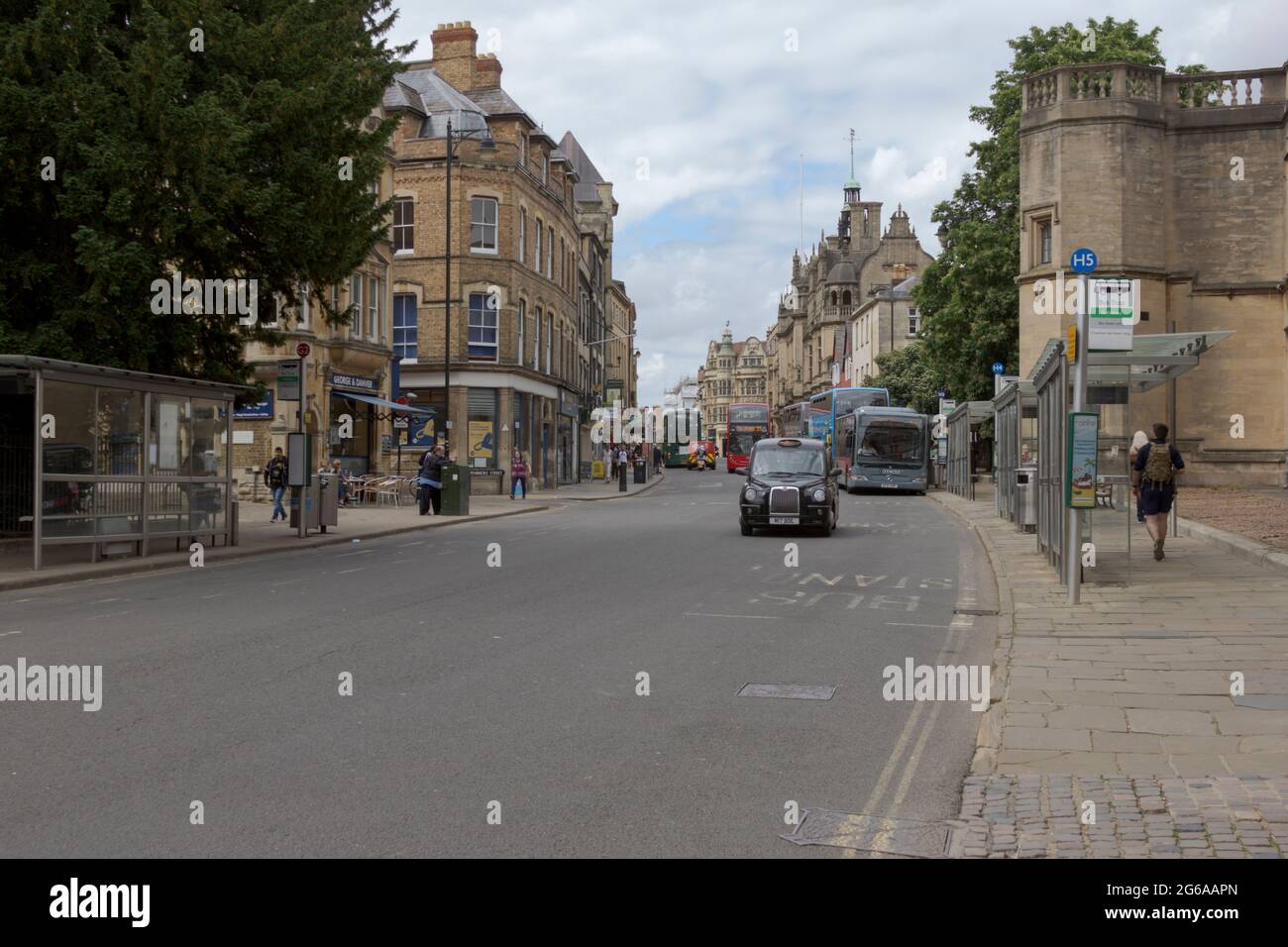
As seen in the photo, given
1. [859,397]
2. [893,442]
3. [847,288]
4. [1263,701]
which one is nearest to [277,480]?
[893,442]

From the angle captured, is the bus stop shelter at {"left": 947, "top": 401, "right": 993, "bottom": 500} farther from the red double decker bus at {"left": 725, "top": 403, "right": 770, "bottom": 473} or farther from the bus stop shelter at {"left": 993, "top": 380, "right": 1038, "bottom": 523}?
the red double decker bus at {"left": 725, "top": 403, "right": 770, "bottom": 473}

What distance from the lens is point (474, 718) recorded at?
23.8 feet

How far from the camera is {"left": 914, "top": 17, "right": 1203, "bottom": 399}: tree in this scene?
44.3 metres

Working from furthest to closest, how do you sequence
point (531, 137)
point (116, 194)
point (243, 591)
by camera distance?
1. point (531, 137)
2. point (116, 194)
3. point (243, 591)

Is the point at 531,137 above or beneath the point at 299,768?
above

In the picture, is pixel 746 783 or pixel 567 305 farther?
pixel 567 305

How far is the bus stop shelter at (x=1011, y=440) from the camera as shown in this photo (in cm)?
2358

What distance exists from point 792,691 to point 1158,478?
9.91m

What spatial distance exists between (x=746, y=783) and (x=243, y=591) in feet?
30.8

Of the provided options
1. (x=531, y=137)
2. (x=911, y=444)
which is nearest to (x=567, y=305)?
(x=531, y=137)

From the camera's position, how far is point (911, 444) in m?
43.5

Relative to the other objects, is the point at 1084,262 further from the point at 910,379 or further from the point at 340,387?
the point at 910,379
